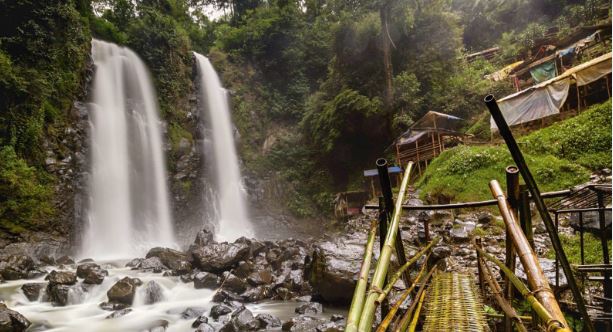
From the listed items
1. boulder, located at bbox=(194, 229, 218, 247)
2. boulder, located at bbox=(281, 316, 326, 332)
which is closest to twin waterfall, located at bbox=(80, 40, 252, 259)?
boulder, located at bbox=(194, 229, 218, 247)

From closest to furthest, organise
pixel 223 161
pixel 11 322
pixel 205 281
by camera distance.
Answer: pixel 11 322 → pixel 205 281 → pixel 223 161

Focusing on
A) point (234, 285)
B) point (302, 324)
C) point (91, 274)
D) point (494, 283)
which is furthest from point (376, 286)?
point (91, 274)

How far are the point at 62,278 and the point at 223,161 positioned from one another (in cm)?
1314

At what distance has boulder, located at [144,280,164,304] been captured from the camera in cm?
802

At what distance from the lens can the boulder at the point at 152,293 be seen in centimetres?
802

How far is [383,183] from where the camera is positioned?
2.62 meters

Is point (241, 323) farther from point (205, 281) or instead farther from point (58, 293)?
point (58, 293)

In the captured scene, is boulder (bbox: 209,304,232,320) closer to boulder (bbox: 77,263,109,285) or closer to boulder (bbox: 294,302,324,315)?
boulder (bbox: 294,302,324,315)

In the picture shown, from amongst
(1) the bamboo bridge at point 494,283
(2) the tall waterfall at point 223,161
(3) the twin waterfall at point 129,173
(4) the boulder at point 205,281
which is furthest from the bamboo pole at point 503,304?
(2) the tall waterfall at point 223,161

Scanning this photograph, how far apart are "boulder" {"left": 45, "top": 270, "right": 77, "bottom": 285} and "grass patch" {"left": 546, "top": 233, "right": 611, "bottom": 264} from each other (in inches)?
399

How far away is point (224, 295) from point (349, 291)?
2906 millimetres

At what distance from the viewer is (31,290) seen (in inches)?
298

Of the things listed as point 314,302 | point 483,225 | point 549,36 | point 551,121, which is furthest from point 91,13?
point 549,36

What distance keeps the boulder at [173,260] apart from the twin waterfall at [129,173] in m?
2.89
